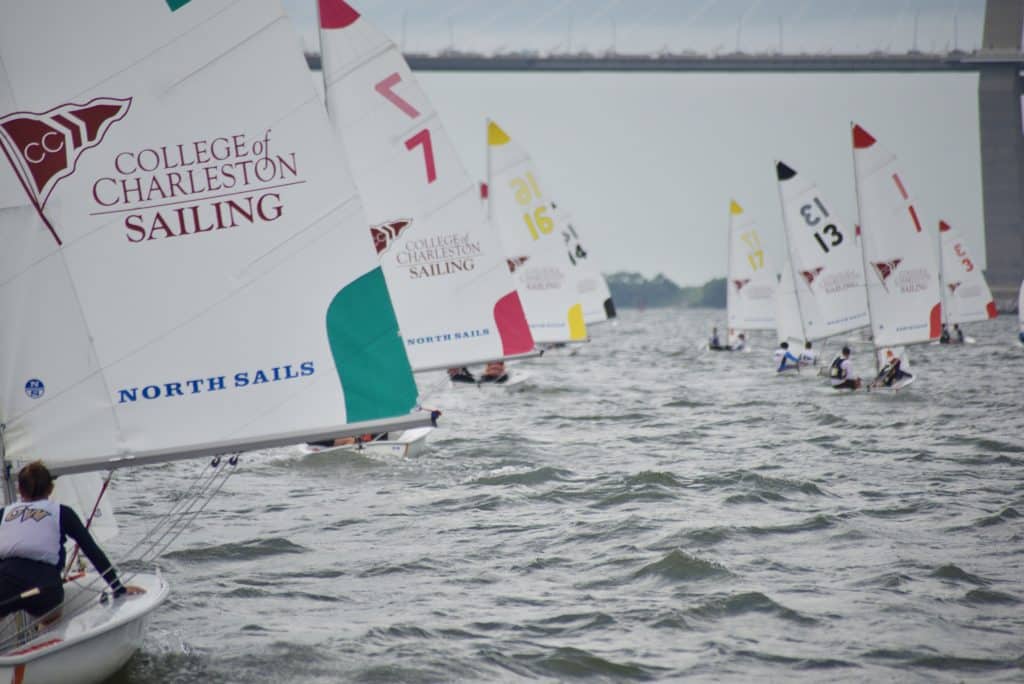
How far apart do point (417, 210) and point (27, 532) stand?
7.70 m

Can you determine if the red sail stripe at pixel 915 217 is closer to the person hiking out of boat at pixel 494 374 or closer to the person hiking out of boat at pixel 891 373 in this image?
the person hiking out of boat at pixel 891 373

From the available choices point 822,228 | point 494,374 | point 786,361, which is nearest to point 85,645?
point 494,374

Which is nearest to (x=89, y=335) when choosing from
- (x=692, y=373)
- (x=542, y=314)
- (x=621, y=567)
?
(x=621, y=567)

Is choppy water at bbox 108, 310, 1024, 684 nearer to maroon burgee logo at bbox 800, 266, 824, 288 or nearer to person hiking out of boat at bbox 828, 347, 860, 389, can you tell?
person hiking out of boat at bbox 828, 347, 860, 389

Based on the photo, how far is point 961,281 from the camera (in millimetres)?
38875

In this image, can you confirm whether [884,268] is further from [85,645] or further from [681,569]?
[85,645]

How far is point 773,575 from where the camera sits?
7.67 meters

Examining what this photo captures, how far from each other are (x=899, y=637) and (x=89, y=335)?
14.0 ft

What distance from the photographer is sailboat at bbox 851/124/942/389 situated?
1936 centimetres

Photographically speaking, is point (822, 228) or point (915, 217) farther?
point (822, 228)

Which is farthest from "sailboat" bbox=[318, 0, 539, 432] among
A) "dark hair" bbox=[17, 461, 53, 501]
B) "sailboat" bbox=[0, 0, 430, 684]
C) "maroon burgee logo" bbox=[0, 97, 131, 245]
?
"dark hair" bbox=[17, 461, 53, 501]

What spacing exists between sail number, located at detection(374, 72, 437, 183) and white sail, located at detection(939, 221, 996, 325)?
98.5ft

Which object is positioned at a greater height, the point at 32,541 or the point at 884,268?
the point at 32,541

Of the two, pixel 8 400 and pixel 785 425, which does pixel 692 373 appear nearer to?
pixel 785 425
